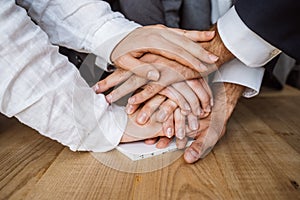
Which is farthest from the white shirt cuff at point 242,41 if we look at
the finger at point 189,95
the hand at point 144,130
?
the hand at point 144,130

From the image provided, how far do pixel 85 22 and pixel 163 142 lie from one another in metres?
0.34

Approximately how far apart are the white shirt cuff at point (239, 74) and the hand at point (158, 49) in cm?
10

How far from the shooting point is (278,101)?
1.26 metres

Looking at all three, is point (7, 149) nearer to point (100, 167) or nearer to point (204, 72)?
point (100, 167)

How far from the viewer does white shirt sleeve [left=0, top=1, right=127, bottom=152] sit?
57 cm

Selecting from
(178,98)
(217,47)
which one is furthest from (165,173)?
(217,47)

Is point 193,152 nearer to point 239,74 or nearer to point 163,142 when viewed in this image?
point 163,142

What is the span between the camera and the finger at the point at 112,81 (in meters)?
0.74

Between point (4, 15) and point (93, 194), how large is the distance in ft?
1.05

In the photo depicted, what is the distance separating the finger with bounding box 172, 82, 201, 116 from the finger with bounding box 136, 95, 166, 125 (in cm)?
4

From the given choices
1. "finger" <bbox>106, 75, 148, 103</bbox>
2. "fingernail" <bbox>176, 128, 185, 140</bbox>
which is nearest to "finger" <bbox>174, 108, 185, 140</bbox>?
"fingernail" <bbox>176, 128, 185, 140</bbox>

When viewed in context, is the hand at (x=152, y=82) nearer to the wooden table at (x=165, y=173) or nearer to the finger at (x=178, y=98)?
the finger at (x=178, y=98)

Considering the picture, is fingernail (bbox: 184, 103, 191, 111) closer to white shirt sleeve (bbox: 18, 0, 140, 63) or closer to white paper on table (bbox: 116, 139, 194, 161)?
white paper on table (bbox: 116, 139, 194, 161)

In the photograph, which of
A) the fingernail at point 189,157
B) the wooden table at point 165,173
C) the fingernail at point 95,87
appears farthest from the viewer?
the fingernail at point 95,87
